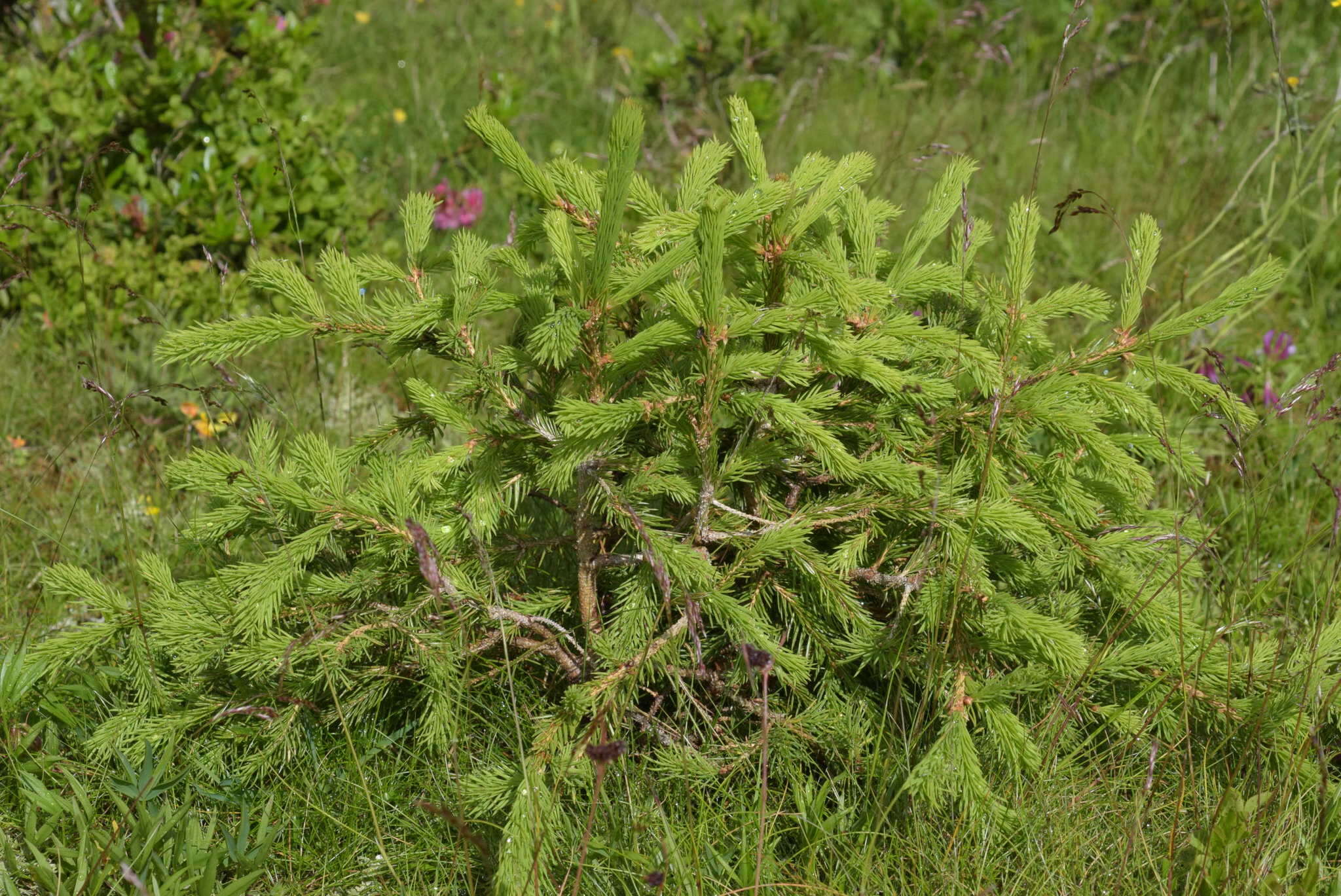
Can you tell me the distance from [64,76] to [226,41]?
477 mm

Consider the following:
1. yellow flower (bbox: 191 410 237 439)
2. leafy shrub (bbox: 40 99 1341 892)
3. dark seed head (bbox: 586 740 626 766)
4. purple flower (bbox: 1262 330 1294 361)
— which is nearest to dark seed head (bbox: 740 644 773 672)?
dark seed head (bbox: 586 740 626 766)

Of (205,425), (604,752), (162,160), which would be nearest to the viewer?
(604,752)

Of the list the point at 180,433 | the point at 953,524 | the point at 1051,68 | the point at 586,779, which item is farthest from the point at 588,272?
the point at 1051,68

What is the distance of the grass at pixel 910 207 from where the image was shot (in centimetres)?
179

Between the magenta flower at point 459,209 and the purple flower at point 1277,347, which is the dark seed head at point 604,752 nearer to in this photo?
the purple flower at point 1277,347

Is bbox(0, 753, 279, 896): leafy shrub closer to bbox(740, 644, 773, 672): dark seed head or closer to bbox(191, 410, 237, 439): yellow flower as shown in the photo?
bbox(740, 644, 773, 672): dark seed head

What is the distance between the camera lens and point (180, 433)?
10.8ft

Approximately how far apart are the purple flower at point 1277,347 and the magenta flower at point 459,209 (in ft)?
8.46

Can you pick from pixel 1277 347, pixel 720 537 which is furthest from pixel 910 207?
pixel 720 537

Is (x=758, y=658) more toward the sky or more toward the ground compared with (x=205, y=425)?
more toward the sky

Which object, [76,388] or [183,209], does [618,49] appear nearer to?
[183,209]

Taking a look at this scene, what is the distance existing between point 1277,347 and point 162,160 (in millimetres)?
3376

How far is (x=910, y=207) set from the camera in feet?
13.5

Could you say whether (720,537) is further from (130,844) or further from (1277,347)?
(1277,347)
